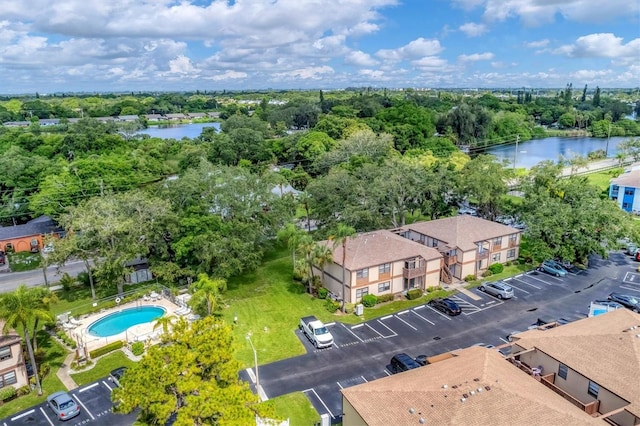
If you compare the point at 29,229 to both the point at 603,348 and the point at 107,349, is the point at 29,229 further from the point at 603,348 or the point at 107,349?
the point at 603,348

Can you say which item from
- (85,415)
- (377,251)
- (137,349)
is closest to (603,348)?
(377,251)

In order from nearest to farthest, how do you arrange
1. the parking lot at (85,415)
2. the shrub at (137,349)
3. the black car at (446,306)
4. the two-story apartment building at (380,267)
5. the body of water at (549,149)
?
the parking lot at (85,415) → the shrub at (137,349) → the black car at (446,306) → the two-story apartment building at (380,267) → the body of water at (549,149)

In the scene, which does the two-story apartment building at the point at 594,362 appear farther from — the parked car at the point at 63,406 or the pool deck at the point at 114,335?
the parked car at the point at 63,406

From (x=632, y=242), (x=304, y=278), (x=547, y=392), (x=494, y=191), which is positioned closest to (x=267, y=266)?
(x=304, y=278)

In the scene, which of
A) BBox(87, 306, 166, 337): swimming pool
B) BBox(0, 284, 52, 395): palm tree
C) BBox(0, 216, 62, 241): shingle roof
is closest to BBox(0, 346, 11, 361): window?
BBox(0, 284, 52, 395): palm tree

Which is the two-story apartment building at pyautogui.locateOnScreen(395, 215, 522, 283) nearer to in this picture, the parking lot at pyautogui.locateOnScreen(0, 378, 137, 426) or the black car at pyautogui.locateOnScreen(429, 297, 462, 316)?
the black car at pyautogui.locateOnScreen(429, 297, 462, 316)

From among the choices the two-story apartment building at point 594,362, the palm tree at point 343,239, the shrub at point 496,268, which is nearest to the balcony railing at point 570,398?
the two-story apartment building at point 594,362
